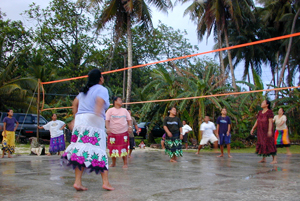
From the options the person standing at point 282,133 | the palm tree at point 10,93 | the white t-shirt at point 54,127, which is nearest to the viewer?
the person standing at point 282,133

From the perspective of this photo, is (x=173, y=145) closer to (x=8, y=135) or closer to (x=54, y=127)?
(x=54, y=127)

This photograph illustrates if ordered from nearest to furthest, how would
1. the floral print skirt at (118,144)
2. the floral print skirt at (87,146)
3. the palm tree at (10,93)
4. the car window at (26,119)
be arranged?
the floral print skirt at (87,146) < the floral print skirt at (118,144) < the car window at (26,119) < the palm tree at (10,93)

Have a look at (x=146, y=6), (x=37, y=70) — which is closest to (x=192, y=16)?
(x=146, y=6)

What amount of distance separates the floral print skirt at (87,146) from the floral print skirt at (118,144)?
3.16 meters

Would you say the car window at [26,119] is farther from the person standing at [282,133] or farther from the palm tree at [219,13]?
the palm tree at [219,13]

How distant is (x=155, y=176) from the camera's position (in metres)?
6.13

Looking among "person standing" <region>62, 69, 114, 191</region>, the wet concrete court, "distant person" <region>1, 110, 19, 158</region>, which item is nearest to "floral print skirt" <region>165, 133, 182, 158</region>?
the wet concrete court

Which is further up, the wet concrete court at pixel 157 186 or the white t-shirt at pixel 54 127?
the white t-shirt at pixel 54 127

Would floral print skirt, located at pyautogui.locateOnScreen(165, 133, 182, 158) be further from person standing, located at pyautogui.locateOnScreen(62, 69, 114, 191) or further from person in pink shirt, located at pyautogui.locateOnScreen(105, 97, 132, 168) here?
person standing, located at pyautogui.locateOnScreen(62, 69, 114, 191)

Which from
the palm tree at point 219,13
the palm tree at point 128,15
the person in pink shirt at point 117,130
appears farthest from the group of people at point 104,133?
the palm tree at point 219,13

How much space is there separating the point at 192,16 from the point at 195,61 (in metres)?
11.4

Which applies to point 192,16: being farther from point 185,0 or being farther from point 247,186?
point 247,186

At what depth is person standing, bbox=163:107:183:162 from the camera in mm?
9359

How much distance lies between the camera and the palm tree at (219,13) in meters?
26.3
